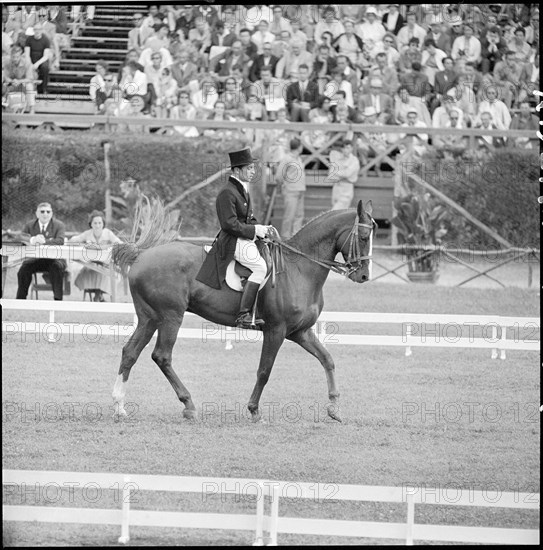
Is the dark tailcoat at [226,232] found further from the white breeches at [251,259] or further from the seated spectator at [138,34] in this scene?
Result: the seated spectator at [138,34]

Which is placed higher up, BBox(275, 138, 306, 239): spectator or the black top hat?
the black top hat

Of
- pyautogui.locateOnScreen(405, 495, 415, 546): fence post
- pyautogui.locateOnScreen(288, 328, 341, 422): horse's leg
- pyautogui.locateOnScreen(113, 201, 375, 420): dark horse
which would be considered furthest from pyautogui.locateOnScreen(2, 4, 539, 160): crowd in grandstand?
pyautogui.locateOnScreen(405, 495, 415, 546): fence post

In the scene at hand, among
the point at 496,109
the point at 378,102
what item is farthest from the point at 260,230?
the point at 496,109

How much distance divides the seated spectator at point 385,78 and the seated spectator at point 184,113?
2.60 metres

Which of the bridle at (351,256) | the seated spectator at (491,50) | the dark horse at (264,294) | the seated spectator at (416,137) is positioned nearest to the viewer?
the dark horse at (264,294)

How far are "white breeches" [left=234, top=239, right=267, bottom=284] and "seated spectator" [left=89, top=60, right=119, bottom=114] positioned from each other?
8728 millimetres

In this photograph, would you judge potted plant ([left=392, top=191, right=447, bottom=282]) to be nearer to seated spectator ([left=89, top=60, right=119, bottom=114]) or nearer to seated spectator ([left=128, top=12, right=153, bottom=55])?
seated spectator ([left=89, top=60, right=119, bottom=114])

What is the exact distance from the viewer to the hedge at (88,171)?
16.9 meters

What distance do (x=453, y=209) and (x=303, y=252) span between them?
7875 mm

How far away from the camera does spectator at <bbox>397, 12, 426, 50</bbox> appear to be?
18.1 meters

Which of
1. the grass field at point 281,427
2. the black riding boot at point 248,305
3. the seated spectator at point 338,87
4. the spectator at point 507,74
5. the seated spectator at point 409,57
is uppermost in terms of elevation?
the seated spectator at point 409,57

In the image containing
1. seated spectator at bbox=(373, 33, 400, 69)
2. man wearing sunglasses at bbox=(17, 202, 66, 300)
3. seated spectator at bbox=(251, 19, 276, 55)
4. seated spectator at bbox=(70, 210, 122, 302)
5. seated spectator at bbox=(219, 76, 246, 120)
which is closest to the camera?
man wearing sunglasses at bbox=(17, 202, 66, 300)

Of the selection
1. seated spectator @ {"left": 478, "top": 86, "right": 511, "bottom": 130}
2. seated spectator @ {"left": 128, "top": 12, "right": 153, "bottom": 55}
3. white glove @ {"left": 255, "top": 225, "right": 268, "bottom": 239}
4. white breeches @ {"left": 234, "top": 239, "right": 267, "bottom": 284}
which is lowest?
white breeches @ {"left": 234, "top": 239, "right": 267, "bottom": 284}

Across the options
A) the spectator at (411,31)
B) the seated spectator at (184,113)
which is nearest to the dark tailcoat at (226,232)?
the seated spectator at (184,113)
